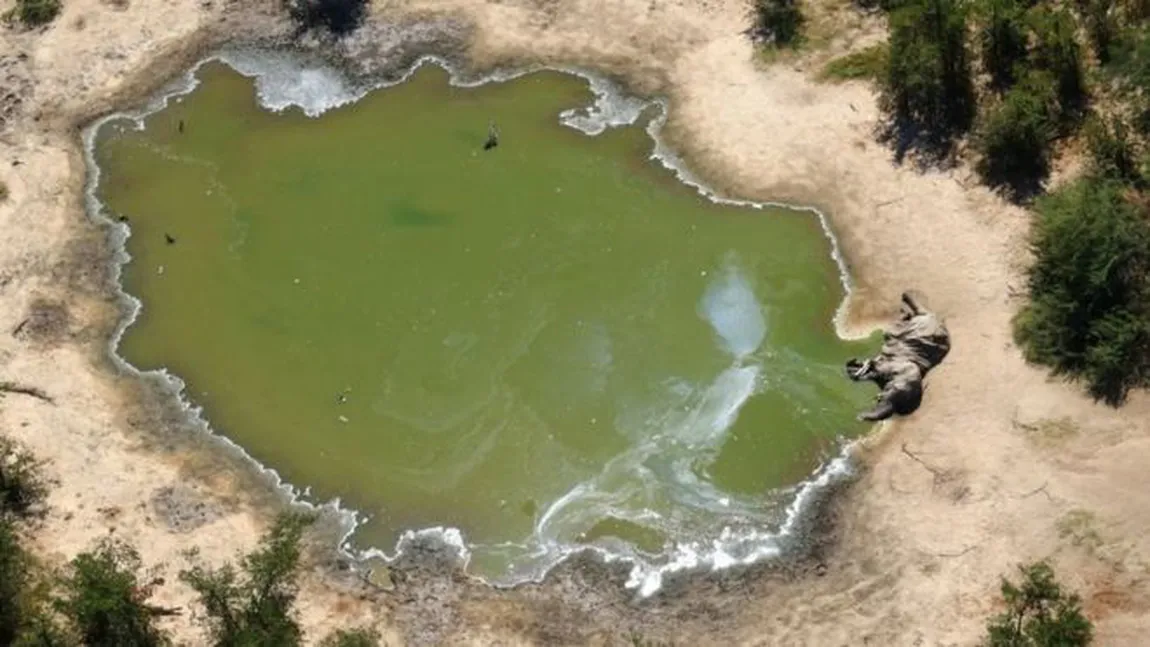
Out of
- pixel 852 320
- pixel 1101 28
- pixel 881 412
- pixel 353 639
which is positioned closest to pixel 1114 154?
→ pixel 1101 28

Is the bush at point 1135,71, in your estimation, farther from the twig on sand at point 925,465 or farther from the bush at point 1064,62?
the twig on sand at point 925,465

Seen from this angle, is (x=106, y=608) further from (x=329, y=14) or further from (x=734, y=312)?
(x=329, y=14)

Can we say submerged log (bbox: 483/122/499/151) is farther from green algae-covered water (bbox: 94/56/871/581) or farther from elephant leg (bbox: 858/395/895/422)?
elephant leg (bbox: 858/395/895/422)

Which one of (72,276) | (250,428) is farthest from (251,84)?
(250,428)

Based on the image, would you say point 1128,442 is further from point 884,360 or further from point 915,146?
point 915,146

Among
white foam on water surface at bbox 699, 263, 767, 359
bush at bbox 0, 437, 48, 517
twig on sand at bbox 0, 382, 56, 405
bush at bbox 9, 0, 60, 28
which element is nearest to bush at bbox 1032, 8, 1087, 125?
white foam on water surface at bbox 699, 263, 767, 359
